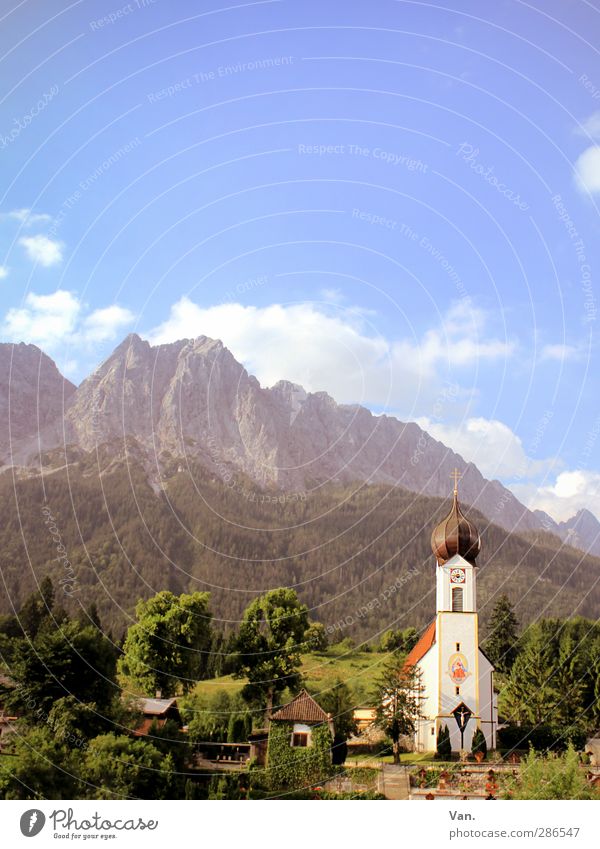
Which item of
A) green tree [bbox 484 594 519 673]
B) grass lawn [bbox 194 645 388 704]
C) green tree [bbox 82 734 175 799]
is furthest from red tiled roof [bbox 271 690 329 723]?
green tree [bbox 484 594 519 673]

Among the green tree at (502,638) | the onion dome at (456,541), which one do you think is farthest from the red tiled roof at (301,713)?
the green tree at (502,638)

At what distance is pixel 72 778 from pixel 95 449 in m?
65.6

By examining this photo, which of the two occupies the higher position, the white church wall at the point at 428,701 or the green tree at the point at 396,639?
the green tree at the point at 396,639

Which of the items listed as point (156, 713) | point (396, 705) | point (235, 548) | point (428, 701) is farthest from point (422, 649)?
point (235, 548)

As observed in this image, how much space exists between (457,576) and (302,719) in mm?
13955

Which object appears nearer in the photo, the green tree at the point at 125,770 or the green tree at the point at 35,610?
the green tree at the point at 125,770

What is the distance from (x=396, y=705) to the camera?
37312 mm

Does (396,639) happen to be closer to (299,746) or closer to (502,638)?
(502,638)

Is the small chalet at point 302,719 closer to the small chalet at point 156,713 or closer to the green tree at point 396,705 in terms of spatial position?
the green tree at point 396,705

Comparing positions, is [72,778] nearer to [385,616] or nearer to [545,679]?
[545,679]

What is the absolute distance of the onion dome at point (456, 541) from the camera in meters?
46.4

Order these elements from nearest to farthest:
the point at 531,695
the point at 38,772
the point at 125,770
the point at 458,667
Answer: the point at 38,772
the point at 125,770
the point at 531,695
the point at 458,667

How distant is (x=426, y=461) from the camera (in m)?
122

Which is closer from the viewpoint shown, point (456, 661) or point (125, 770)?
point (125, 770)
